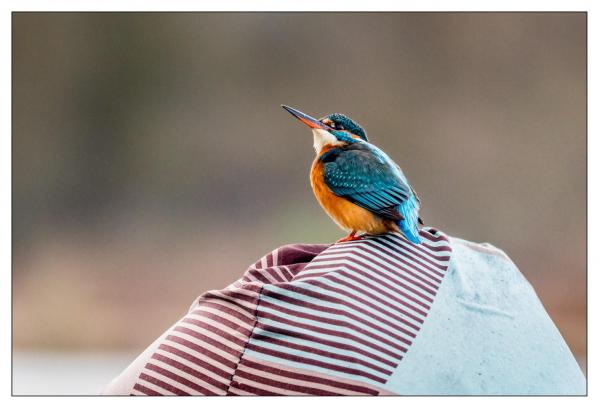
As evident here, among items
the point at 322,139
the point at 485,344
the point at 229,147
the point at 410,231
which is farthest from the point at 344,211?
the point at 229,147

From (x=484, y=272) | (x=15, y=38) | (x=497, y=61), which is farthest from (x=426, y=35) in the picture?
(x=484, y=272)

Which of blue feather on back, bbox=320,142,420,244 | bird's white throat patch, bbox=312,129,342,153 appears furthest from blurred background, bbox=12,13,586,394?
blue feather on back, bbox=320,142,420,244

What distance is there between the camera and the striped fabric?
1.00 metres

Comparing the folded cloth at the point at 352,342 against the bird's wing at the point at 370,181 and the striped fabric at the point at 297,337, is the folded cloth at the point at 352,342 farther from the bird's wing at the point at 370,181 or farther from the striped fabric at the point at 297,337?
the bird's wing at the point at 370,181

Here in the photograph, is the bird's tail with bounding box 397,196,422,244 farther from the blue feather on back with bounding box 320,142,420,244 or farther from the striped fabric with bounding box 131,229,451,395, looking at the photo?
the striped fabric with bounding box 131,229,451,395

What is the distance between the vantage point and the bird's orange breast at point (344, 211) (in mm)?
1375

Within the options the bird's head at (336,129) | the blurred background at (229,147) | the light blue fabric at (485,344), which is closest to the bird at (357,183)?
the bird's head at (336,129)

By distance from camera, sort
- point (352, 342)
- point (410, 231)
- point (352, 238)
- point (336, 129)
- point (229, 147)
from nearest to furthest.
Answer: point (352, 342), point (410, 231), point (352, 238), point (336, 129), point (229, 147)

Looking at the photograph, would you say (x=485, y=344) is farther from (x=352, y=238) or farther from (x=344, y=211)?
(x=344, y=211)

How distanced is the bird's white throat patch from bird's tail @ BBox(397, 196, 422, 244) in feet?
0.74

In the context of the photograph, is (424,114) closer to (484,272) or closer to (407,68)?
(407,68)

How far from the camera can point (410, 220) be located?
4.21 ft

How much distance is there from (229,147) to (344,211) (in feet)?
5.22

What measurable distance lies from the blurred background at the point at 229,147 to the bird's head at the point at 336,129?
409 mm
